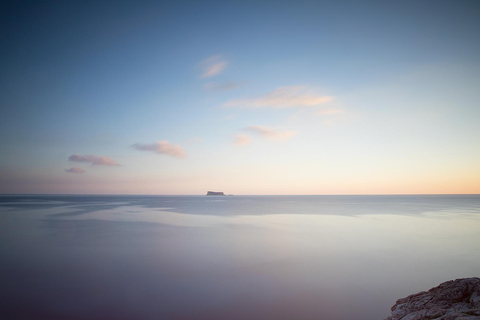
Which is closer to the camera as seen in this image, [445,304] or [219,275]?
[445,304]

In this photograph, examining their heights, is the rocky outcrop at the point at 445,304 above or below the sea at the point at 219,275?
above

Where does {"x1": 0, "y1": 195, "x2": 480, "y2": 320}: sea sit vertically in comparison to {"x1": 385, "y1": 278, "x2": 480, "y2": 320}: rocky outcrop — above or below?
below

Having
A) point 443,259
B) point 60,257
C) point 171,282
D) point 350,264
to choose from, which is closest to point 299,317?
point 171,282

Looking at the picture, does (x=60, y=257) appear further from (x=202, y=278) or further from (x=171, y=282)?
(x=202, y=278)

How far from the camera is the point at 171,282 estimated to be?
9836mm

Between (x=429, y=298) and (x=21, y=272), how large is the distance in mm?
14991

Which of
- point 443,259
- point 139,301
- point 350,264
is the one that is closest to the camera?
point 139,301

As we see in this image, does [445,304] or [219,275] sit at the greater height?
[445,304]

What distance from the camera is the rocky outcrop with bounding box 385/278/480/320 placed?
470cm

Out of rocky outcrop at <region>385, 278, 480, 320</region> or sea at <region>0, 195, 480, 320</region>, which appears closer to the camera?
rocky outcrop at <region>385, 278, 480, 320</region>

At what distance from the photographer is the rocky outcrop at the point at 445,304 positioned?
4.70 meters

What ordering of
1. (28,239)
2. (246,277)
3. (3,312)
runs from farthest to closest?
(28,239), (246,277), (3,312)

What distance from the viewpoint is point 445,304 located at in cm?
543

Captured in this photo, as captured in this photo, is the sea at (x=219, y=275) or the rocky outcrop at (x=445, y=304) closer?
the rocky outcrop at (x=445, y=304)
